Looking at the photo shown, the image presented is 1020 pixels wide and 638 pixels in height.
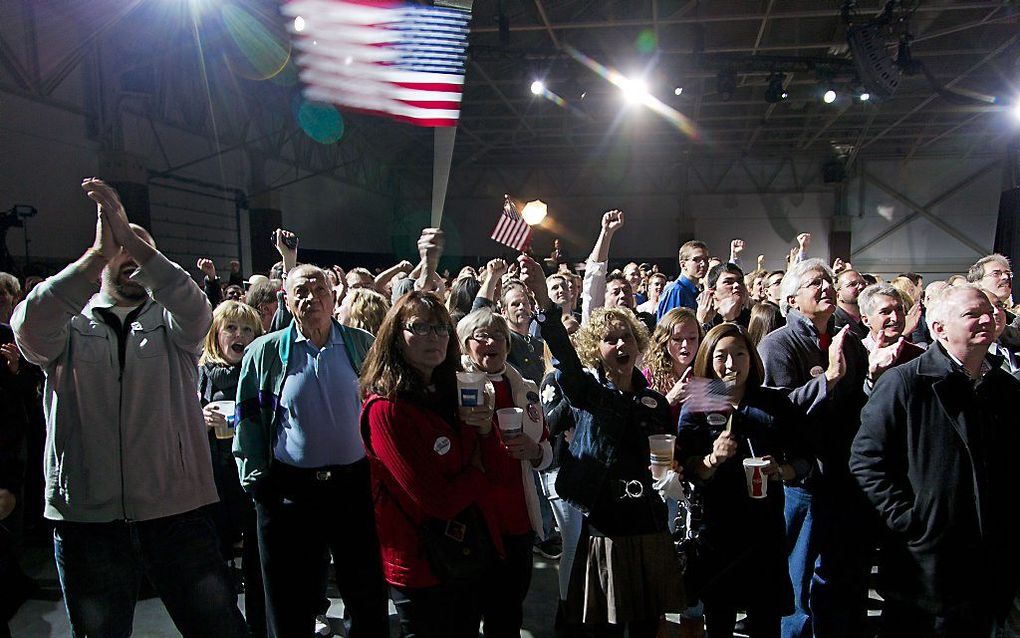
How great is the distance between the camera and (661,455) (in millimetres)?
2445

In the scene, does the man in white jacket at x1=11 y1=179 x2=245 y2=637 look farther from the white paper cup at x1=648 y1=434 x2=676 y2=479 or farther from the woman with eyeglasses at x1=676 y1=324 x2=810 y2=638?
the woman with eyeglasses at x1=676 y1=324 x2=810 y2=638

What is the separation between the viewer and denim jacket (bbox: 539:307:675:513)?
250 cm

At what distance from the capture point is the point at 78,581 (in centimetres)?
226

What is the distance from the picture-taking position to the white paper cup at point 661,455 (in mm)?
2441

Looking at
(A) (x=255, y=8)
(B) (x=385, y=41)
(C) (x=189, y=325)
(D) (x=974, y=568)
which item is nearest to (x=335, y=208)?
(A) (x=255, y=8)

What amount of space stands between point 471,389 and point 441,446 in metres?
0.23

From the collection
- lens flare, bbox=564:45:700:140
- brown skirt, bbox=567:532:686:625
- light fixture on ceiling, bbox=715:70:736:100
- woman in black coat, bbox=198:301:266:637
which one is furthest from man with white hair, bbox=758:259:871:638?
light fixture on ceiling, bbox=715:70:736:100

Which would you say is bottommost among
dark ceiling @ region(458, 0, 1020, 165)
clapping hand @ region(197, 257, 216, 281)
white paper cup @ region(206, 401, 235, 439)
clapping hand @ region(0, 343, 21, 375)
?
white paper cup @ region(206, 401, 235, 439)

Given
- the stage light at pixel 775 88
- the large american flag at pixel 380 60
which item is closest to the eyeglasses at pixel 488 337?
the large american flag at pixel 380 60

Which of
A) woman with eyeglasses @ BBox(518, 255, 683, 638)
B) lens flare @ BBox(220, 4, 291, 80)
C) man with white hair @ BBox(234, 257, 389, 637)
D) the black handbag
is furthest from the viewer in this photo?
lens flare @ BBox(220, 4, 291, 80)

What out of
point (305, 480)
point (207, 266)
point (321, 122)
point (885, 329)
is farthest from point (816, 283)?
point (321, 122)

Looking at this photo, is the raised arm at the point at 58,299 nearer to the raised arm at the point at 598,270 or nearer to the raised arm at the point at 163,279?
the raised arm at the point at 163,279

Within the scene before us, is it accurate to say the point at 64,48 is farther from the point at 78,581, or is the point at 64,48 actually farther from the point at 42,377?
the point at 78,581

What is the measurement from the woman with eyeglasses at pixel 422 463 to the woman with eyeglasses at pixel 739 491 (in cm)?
92
